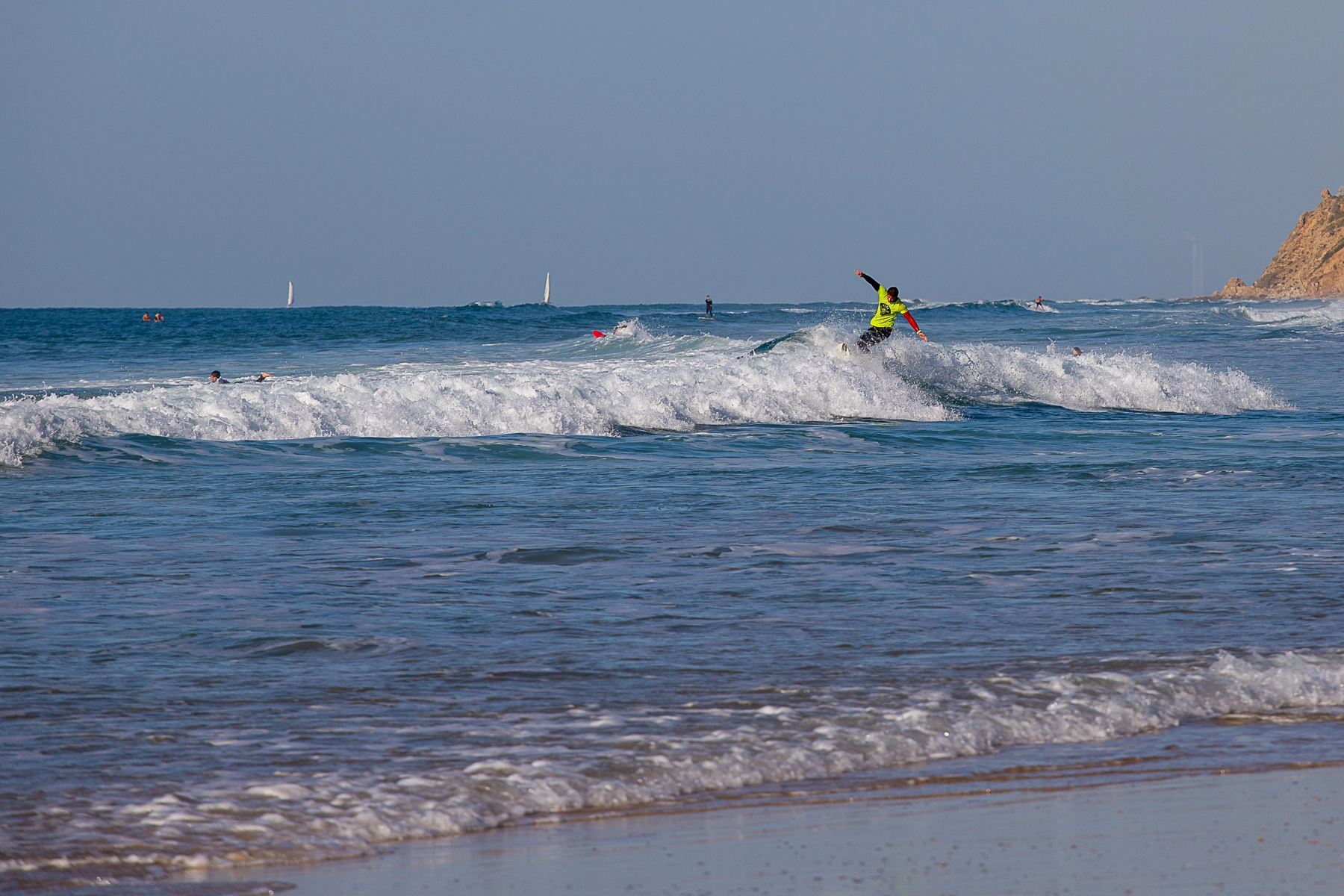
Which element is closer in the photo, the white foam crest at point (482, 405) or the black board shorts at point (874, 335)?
the white foam crest at point (482, 405)

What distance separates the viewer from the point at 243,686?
5320 millimetres

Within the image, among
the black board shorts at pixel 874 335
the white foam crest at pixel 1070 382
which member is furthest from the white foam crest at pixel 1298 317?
the black board shorts at pixel 874 335

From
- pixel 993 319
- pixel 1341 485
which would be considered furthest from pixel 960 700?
pixel 993 319

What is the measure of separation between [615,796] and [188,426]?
13.9m

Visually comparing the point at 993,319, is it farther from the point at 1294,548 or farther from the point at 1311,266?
the point at 1311,266

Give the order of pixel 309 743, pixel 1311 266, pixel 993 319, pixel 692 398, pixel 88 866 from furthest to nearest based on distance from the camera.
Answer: pixel 1311 266
pixel 993 319
pixel 692 398
pixel 309 743
pixel 88 866

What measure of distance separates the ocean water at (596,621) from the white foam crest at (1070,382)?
21.6ft

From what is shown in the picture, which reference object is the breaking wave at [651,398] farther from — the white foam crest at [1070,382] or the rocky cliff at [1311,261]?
the rocky cliff at [1311,261]

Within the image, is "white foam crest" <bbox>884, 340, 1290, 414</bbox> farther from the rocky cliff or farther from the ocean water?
the rocky cliff

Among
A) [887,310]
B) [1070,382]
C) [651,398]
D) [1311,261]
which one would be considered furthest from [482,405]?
[1311,261]

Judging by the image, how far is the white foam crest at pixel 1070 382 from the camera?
75.6 feet

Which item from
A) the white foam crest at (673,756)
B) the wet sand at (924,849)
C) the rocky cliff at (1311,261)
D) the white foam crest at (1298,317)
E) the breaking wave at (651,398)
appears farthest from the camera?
the rocky cliff at (1311,261)

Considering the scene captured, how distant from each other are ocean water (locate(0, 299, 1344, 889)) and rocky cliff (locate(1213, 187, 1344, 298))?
110785mm

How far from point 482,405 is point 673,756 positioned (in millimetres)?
14261
